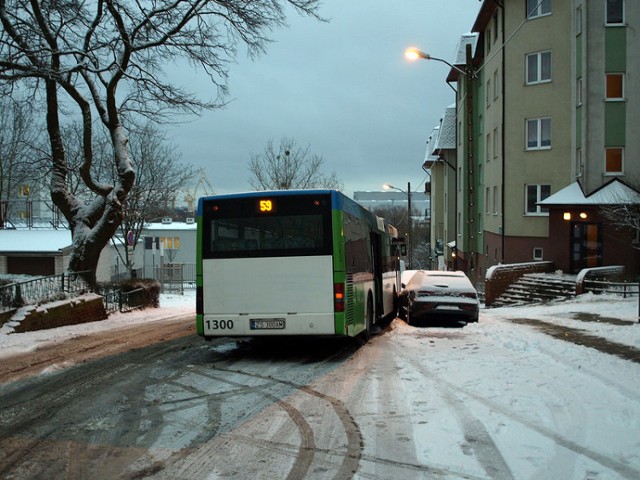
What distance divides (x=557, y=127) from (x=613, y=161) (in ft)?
11.3

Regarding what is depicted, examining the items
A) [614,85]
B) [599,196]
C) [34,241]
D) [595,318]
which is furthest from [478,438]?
[34,241]

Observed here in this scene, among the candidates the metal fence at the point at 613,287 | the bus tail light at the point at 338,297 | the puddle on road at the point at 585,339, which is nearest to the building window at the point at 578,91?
the metal fence at the point at 613,287

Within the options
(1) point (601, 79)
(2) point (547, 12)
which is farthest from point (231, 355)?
(2) point (547, 12)

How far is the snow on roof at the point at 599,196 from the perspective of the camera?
25.4m

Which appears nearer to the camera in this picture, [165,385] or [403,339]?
[165,385]

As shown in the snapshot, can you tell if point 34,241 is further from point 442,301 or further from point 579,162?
point 579,162

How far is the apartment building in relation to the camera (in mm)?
26906

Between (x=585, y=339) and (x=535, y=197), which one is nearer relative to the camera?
(x=585, y=339)

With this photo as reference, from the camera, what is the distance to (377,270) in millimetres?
14719

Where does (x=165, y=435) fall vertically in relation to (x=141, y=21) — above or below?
below

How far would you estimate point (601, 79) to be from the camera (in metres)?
27.0

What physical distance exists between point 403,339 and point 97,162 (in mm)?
23676

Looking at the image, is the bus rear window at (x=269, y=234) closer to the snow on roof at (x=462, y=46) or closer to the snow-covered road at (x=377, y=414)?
the snow-covered road at (x=377, y=414)

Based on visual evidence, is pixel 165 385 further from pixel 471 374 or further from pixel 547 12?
pixel 547 12
